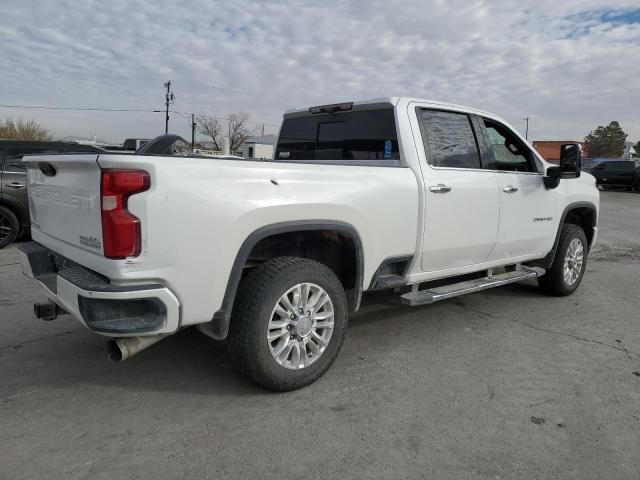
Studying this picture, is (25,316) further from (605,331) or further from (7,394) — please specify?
(605,331)

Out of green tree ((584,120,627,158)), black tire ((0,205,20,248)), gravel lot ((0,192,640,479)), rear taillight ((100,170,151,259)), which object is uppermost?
green tree ((584,120,627,158))

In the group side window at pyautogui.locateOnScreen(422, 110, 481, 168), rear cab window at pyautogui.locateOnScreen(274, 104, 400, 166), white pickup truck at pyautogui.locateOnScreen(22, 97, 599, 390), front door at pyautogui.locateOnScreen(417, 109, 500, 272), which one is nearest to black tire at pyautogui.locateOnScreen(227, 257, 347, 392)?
white pickup truck at pyautogui.locateOnScreen(22, 97, 599, 390)

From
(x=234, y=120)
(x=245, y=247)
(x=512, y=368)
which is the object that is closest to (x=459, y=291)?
(x=512, y=368)

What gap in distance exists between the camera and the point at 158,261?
2623 mm

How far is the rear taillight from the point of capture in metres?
2.53

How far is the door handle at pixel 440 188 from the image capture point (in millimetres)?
3947

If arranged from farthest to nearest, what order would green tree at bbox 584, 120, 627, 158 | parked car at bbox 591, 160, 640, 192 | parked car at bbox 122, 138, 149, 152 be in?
1. green tree at bbox 584, 120, 627, 158
2. parked car at bbox 591, 160, 640, 192
3. parked car at bbox 122, 138, 149, 152

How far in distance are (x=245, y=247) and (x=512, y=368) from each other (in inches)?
86.8

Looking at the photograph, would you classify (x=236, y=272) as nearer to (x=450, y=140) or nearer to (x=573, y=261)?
(x=450, y=140)

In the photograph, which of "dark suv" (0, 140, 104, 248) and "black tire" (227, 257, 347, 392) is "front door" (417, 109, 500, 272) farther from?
"dark suv" (0, 140, 104, 248)

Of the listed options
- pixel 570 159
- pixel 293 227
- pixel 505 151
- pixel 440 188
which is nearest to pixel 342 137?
pixel 440 188

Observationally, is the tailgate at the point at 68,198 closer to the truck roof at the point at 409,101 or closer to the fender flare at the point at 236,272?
the fender flare at the point at 236,272

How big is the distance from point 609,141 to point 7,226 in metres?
86.5

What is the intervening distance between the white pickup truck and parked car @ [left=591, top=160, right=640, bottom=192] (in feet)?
85.7
